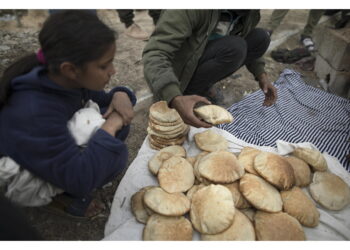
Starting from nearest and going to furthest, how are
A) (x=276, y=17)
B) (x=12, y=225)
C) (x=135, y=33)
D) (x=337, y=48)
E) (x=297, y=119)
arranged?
(x=12, y=225)
(x=297, y=119)
(x=337, y=48)
(x=135, y=33)
(x=276, y=17)

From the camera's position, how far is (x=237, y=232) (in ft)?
6.00

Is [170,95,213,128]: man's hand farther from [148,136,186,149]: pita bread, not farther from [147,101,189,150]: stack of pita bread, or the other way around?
[148,136,186,149]: pita bread

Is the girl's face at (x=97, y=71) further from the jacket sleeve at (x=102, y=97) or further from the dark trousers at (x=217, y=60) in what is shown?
the dark trousers at (x=217, y=60)

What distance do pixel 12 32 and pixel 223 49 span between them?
369 cm

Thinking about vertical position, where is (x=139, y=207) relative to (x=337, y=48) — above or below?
below

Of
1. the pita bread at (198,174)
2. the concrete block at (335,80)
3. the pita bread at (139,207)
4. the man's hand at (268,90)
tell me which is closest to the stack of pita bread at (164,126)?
the pita bread at (198,174)

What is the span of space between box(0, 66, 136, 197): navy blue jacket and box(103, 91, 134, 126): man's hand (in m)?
0.32

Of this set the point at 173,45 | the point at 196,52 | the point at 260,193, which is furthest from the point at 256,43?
the point at 260,193

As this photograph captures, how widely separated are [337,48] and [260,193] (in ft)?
10.4

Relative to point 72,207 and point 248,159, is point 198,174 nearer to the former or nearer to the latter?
point 248,159

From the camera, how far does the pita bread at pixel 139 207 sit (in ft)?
6.50

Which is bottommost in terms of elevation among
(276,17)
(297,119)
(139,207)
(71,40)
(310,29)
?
(297,119)

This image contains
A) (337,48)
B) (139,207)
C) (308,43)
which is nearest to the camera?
(139,207)

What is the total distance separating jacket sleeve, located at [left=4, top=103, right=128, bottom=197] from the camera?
1403 mm
